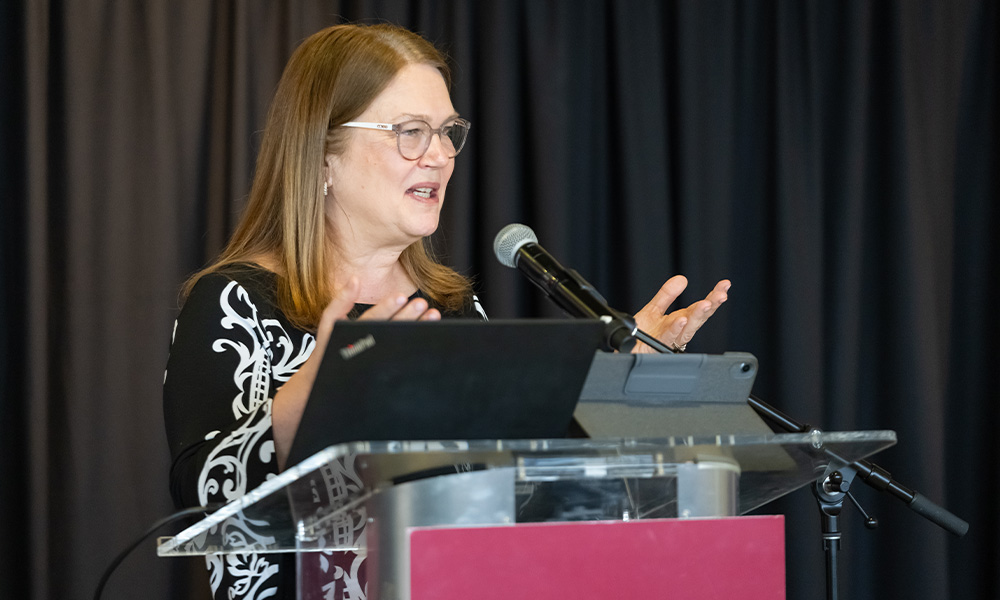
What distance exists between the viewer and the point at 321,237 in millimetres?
1703

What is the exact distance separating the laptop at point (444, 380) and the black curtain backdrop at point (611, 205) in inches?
70.6

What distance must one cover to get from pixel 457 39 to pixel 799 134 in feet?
3.56

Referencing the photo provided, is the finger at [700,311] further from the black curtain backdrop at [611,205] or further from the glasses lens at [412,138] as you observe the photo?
A: the black curtain backdrop at [611,205]

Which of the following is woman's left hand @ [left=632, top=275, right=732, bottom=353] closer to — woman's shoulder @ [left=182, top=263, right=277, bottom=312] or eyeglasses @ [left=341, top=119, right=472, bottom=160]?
eyeglasses @ [left=341, top=119, right=472, bottom=160]

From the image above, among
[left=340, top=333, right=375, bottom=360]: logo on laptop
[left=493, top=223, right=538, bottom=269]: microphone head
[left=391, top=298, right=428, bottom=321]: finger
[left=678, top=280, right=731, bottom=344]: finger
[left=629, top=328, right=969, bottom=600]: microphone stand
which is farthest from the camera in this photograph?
[left=629, top=328, right=969, bottom=600]: microphone stand

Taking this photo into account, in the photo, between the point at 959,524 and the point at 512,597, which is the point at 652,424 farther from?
the point at 959,524

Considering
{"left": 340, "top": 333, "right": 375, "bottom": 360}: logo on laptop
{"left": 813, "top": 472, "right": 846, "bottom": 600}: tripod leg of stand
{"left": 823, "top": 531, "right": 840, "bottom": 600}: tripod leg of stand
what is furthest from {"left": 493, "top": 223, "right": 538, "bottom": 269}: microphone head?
{"left": 823, "top": 531, "right": 840, "bottom": 600}: tripod leg of stand

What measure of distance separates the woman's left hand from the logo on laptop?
2.12 feet

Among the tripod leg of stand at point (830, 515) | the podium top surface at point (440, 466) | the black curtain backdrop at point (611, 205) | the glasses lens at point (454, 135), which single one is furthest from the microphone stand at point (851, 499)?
the black curtain backdrop at point (611, 205)

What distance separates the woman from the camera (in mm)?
1385

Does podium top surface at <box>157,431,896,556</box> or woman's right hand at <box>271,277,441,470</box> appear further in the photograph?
woman's right hand at <box>271,277,441,470</box>

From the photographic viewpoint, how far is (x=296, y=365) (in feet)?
4.92

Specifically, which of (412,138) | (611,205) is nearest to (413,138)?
(412,138)

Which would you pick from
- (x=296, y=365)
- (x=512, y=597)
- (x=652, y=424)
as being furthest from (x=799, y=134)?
(x=512, y=597)
